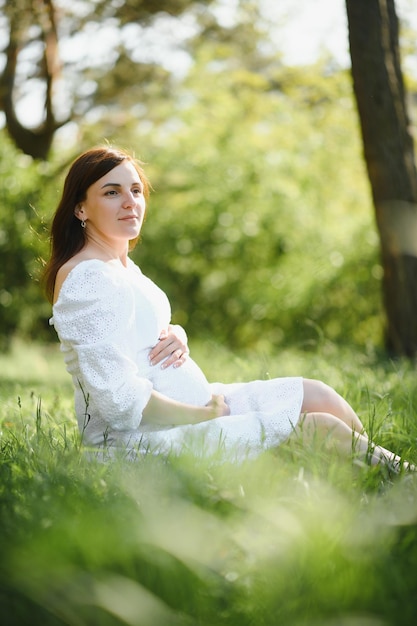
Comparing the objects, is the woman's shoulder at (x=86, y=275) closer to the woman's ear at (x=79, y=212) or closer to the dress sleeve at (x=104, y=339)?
the dress sleeve at (x=104, y=339)

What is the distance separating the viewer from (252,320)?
9.19 m

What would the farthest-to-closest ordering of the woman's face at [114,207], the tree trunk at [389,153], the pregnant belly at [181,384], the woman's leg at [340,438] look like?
the tree trunk at [389,153]
the woman's face at [114,207]
the pregnant belly at [181,384]
the woman's leg at [340,438]

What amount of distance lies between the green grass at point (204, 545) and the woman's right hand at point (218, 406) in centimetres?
41

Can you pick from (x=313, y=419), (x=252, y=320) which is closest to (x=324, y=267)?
(x=252, y=320)

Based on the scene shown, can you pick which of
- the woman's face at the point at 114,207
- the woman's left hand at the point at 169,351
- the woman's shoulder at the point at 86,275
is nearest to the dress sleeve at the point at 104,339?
the woman's shoulder at the point at 86,275

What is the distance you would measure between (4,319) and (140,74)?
19.0ft

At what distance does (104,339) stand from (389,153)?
3908mm

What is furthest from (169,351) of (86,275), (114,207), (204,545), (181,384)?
(204,545)

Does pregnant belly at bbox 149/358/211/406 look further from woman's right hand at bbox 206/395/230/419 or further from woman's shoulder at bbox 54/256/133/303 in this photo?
woman's shoulder at bbox 54/256/133/303

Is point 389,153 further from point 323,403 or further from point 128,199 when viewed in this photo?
point 323,403

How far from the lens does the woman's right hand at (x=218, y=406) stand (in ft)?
9.27

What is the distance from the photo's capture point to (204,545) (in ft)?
5.65

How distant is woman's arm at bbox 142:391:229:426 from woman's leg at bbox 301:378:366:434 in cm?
36

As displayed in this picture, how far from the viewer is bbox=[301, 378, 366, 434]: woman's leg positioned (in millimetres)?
2863
